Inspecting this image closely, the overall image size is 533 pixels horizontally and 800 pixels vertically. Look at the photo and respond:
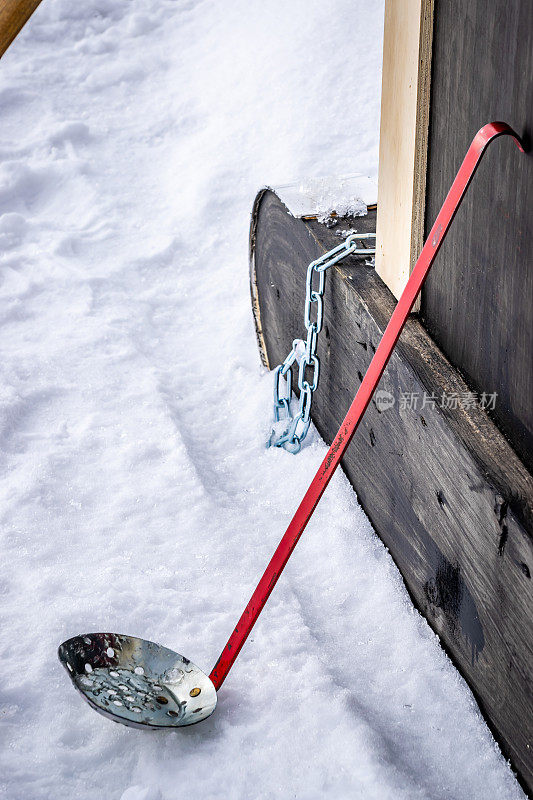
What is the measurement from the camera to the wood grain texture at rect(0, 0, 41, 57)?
4.22 feet

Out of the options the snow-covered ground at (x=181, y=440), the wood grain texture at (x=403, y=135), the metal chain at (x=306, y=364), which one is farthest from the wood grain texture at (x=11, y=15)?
the snow-covered ground at (x=181, y=440)

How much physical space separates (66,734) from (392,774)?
0.48m

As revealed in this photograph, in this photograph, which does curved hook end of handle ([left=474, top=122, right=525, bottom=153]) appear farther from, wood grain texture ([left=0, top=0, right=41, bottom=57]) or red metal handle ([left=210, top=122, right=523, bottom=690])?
wood grain texture ([left=0, top=0, right=41, bottom=57])

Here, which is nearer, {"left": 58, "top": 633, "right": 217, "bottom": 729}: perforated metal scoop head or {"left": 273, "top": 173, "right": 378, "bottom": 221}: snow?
{"left": 58, "top": 633, "right": 217, "bottom": 729}: perforated metal scoop head

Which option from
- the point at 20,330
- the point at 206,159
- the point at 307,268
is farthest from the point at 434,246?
the point at 206,159

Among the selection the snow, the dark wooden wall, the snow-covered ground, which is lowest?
the snow-covered ground

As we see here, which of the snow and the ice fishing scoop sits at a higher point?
the snow

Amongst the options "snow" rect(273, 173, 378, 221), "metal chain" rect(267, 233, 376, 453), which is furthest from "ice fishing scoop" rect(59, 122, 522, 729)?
"snow" rect(273, 173, 378, 221)

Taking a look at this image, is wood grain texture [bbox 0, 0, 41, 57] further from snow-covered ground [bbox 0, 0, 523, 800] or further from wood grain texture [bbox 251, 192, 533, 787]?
snow-covered ground [bbox 0, 0, 523, 800]

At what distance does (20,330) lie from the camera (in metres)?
2.44

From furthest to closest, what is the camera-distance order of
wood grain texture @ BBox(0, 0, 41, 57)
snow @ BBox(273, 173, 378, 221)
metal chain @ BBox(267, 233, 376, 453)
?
snow @ BBox(273, 173, 378, 221) → metal chain @ BBox(267, 233, 376, 453) → wood grain texture @ BBox(0, 0, 41, 57)

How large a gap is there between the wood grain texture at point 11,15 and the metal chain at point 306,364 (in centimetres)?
73

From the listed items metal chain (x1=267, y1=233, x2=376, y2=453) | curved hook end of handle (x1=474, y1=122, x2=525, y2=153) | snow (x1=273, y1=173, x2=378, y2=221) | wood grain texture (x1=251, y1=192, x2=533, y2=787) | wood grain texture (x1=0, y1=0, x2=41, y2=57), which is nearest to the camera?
curved hook end of handle (x1=474, y1=122, x2=525, y2=153)

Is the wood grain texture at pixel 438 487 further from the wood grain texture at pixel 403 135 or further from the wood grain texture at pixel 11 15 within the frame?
the wood grain texture at pixel 11 15
